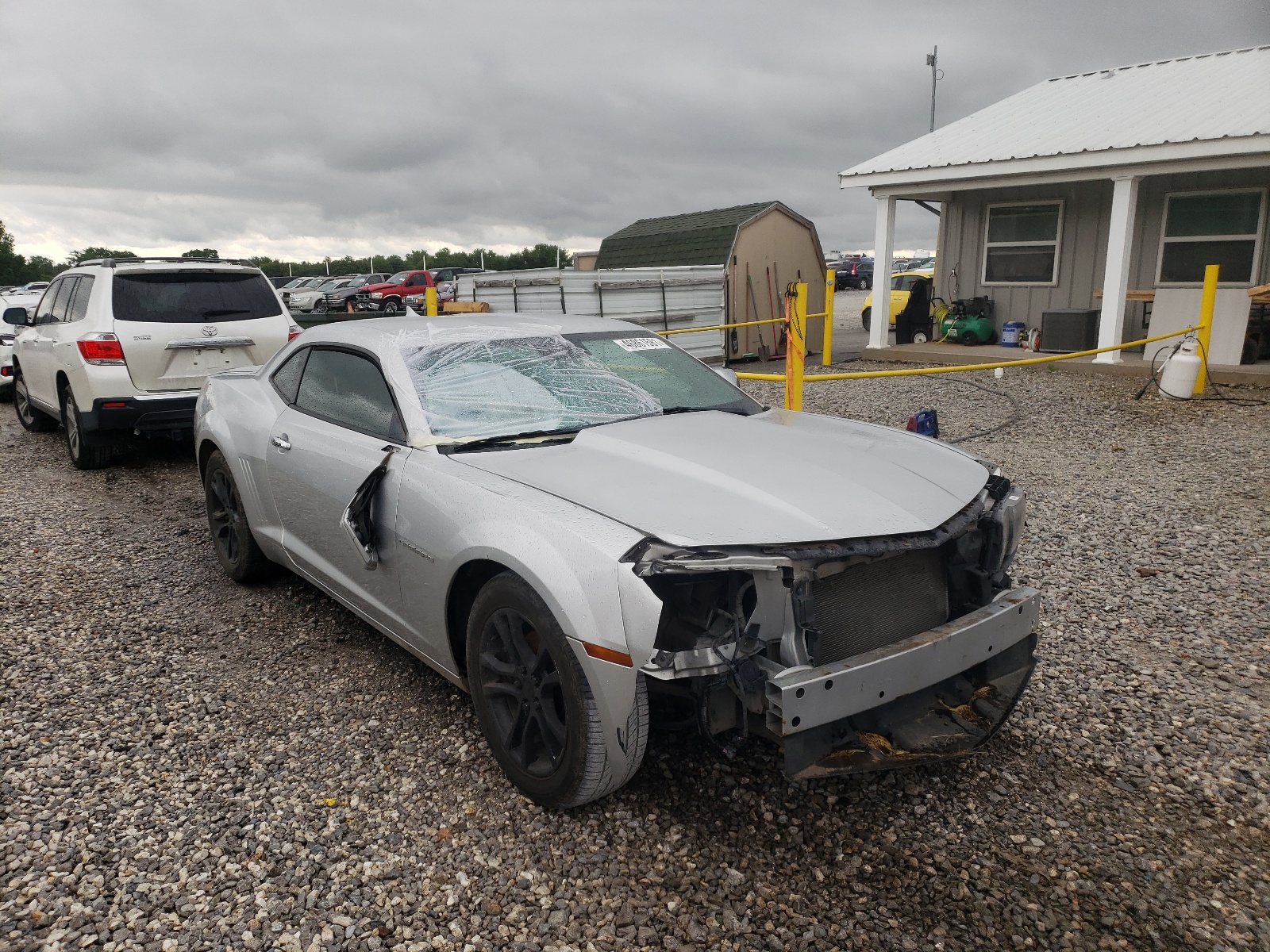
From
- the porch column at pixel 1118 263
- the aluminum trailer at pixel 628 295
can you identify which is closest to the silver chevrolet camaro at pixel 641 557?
the porch column at pixel 1118 263

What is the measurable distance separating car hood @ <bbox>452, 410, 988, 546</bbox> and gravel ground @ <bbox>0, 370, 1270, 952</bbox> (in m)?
0.95

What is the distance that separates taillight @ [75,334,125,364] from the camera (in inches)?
277

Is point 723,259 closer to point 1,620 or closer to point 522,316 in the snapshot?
point 522,316

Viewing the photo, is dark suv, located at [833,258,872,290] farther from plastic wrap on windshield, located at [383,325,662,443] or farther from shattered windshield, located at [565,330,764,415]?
plastic wrap on windshield, located at [383,325,662,443]

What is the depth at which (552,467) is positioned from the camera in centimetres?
294

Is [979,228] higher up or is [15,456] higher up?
[979,228]

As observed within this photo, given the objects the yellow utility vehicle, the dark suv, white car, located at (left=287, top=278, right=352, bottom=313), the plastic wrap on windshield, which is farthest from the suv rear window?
the dark suv

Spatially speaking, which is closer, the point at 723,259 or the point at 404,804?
the point at 404,804

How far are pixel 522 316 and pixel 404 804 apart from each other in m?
2.32

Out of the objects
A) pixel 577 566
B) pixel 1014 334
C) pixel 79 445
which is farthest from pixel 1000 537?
pixel 1014 334

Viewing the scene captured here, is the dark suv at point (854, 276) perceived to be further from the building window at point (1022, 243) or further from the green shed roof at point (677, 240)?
the building window at point (1022, 243)

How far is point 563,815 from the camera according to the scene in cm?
275

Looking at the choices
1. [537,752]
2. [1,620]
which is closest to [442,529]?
[537,752]

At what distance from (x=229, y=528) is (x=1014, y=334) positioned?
12.5m
